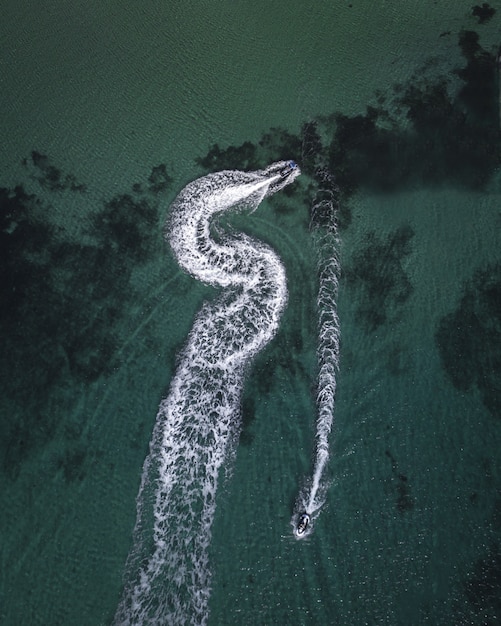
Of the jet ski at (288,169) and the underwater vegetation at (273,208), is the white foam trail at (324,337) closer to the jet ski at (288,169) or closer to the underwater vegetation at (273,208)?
the underwater vegetation at (273,208)

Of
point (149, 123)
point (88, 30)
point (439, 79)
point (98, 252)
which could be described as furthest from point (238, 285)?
point (88, 30)

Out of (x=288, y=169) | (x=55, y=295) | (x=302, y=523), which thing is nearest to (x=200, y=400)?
(x=302, y=523)

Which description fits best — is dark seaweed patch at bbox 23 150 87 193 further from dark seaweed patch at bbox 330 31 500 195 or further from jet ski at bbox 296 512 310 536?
jet ski at bbox 296 512 310 536

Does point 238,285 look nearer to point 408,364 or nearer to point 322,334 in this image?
point 322,334

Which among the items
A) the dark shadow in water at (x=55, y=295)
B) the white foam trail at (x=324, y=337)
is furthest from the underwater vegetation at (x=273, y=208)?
the white foam trail at (x=324, y=337)

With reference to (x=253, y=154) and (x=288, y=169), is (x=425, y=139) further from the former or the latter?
(x=253, y=154)
